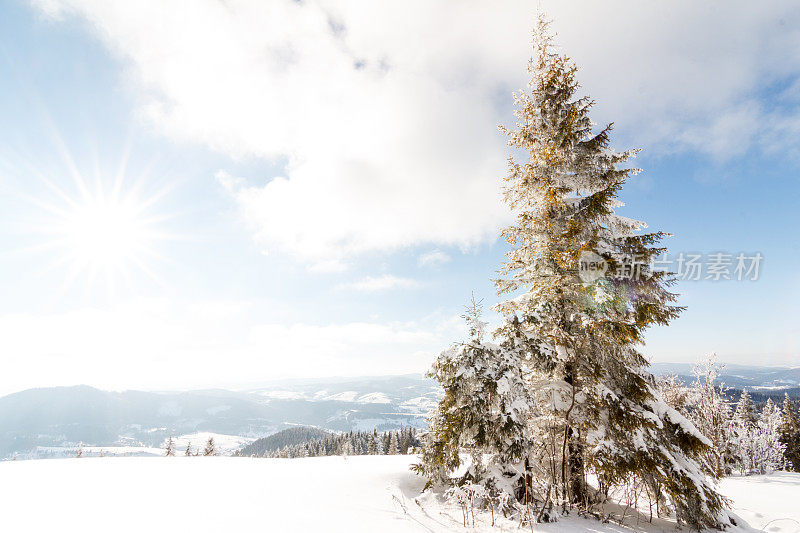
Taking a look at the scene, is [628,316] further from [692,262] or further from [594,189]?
[692,262]

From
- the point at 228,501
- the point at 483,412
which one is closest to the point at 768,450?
the point at 483,412

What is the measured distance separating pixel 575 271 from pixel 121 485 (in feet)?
38.0

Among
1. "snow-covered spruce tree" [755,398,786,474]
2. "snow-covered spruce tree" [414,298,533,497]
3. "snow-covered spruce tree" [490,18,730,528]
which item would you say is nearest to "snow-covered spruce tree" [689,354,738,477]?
"snow-covered spruce tree" [755,398,786,474]

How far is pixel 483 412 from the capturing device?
7.91 m

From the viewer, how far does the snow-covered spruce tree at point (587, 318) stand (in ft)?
25.7

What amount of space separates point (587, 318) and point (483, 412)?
348 centimetres

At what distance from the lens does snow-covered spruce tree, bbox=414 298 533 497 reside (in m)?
7.79

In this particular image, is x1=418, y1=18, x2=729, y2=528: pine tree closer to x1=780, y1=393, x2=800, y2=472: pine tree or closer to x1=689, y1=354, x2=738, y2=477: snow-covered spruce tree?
x1=689, y1=354, x2=738, y2=477: snow-covered spruce tree

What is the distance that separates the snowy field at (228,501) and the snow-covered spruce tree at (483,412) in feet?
3.69

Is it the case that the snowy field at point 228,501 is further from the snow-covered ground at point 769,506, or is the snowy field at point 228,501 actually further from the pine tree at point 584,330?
the pine tree at point 584,330

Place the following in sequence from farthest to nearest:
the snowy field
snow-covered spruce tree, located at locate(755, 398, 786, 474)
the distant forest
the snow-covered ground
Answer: the distant forest → snow-covered spruce tree, located at locate(755, 398, 786, 474) → the snow-covered ground → the snowy field

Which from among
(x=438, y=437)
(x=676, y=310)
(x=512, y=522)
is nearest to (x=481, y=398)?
(x=438, y=437)

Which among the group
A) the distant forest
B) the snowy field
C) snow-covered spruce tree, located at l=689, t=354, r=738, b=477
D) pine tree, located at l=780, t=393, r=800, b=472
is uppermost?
the snowy field

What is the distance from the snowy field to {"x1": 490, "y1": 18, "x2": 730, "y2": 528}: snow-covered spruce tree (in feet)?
4.90
